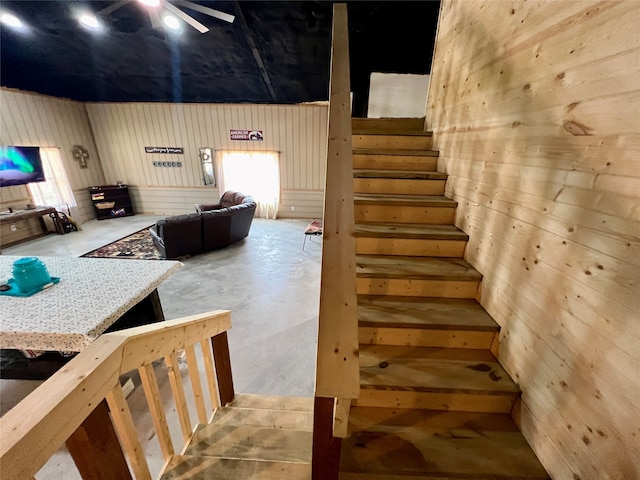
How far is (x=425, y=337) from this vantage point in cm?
144

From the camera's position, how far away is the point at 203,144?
6.86 metres

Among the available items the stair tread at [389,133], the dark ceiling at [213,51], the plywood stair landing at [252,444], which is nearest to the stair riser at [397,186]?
the stair tread at [389,133]

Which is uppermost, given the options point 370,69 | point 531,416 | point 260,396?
point 370,69

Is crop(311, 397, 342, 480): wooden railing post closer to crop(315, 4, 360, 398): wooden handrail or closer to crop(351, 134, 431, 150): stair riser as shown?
crop(315, 4, 360, 398): wooden handrail

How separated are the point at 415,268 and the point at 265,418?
1385mm

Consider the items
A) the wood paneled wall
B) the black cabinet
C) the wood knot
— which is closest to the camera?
the wood knot

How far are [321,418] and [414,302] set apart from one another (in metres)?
1.06

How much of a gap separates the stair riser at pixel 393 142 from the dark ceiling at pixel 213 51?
2.51 m

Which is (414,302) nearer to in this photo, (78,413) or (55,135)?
(78,413)

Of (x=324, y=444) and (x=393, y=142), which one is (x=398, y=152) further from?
(x=324, y=444)

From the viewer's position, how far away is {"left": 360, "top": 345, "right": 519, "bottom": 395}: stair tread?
1.24 m

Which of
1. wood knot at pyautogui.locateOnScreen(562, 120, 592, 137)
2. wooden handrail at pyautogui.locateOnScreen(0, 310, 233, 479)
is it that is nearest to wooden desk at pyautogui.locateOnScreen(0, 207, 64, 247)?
wooden handrail at pyautogui.locateOnScreen(0, 310, 233, 479)

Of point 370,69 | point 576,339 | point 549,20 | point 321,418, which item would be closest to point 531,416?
point 576,339

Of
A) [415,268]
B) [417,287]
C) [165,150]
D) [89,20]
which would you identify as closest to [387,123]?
[415,268]
